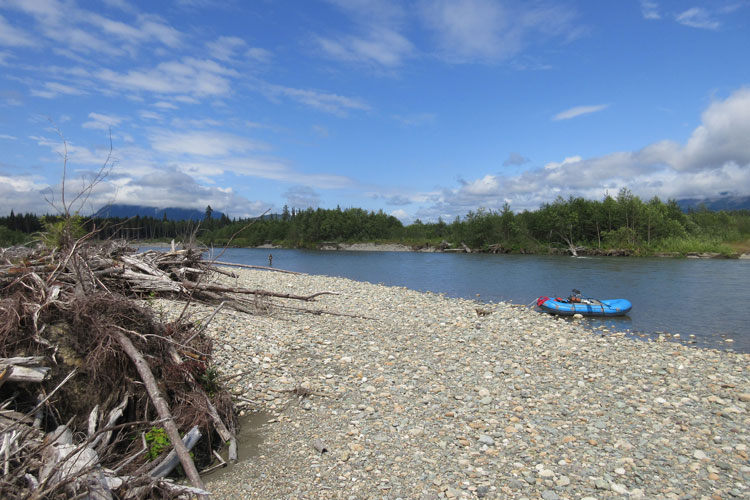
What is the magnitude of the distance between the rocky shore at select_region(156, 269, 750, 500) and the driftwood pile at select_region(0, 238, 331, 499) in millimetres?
949

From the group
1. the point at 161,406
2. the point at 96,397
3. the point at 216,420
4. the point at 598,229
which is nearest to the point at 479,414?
the point at 216,420

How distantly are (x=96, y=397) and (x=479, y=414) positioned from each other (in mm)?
6548

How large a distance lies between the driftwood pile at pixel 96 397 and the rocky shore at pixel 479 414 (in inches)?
37.4

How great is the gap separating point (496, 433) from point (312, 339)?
6.42 metres

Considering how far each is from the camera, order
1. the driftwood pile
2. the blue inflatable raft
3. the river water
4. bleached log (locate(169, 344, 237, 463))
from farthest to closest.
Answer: the blue inflatable raft → the river water → bleached log (locate(169, 344, 237, 463)) → the driftwood pile

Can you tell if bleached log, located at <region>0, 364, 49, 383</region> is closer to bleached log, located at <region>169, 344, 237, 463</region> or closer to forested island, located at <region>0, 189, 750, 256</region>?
bleached log, located at <region>169, 344, 237, 463</region>


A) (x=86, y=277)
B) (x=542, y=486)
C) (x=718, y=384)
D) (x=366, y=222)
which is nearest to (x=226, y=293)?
(x=86, y=277)

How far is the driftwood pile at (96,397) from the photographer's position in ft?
15.8

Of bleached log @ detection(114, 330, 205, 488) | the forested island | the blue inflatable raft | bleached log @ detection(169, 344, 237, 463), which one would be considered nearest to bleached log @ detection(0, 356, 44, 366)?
bleached log @ detection(114, 330, 205, 488)

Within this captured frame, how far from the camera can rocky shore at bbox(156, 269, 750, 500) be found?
592 cm

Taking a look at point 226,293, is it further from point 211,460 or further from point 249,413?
point 211,460

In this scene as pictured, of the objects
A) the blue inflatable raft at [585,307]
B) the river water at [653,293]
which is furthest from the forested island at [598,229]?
the blue inflatable raft at [585,307]

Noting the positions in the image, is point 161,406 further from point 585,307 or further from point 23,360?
point 585,307

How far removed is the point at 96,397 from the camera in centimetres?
→ 616
